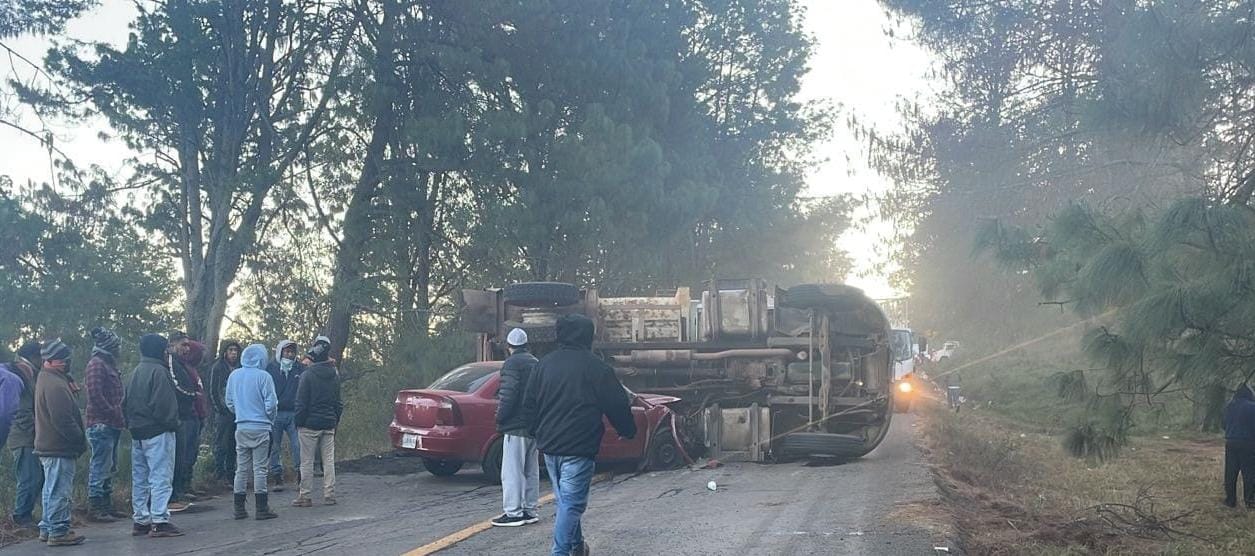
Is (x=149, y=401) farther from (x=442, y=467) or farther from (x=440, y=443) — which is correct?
(x=442, y=467)

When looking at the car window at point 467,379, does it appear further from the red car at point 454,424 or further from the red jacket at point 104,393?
the red jacket at point 104,393

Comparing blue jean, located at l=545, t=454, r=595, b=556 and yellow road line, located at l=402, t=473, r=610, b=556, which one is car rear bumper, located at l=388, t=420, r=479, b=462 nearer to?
yellow road line, located at l=402, t=473, r=610, b=556

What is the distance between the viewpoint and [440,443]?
44.0 feet

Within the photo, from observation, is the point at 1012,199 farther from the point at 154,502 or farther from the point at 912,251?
the point at 912,251

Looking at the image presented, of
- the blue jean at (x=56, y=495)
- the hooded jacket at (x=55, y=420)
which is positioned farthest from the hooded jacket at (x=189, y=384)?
the blue jean at (x=56, y=495)

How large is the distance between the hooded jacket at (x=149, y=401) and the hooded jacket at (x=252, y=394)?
670 mm

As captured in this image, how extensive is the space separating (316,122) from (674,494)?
13.3m

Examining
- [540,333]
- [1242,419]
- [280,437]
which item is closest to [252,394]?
[280,437]

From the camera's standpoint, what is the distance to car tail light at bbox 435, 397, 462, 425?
13.4 m

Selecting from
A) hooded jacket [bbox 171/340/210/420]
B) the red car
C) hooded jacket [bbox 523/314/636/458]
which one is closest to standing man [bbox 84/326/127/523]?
hooded jacket [bbox 171/340/210/420]

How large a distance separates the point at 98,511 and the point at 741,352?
8497mm

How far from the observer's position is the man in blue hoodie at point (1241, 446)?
12.2 metres

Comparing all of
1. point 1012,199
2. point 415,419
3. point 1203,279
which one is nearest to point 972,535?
point 1203,279

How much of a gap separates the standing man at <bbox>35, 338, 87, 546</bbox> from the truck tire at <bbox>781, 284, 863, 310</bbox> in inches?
370
